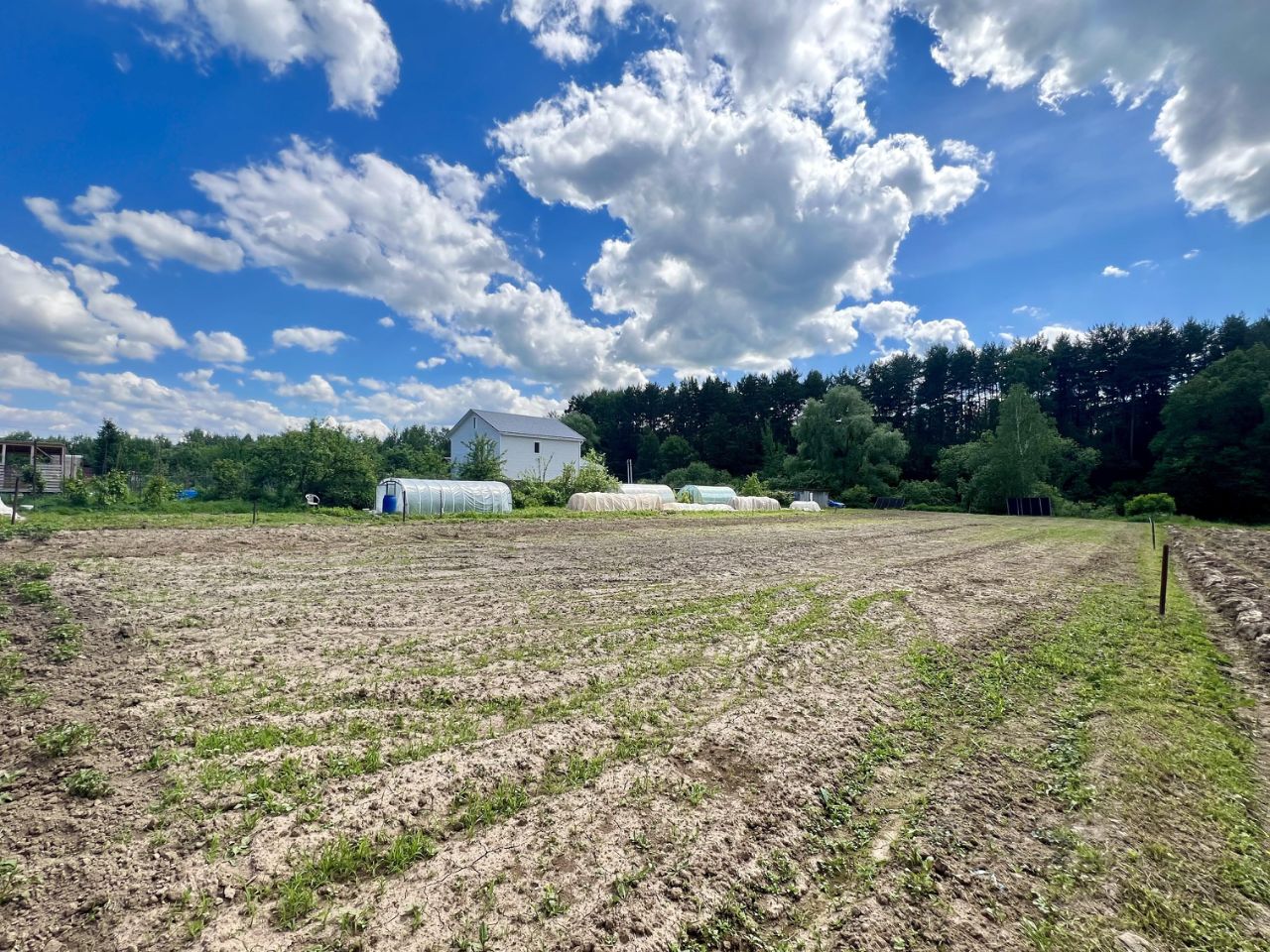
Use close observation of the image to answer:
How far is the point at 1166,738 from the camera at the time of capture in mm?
3604

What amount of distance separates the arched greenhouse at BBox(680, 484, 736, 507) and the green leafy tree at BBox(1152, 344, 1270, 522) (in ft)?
109

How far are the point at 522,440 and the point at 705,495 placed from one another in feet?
48.1

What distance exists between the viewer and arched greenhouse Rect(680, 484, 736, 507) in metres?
35.0

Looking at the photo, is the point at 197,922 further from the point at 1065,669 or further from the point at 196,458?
the point at 196,458

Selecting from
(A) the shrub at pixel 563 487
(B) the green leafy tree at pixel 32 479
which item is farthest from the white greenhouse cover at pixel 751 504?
(B) the green leafy tree at pixel 32 479

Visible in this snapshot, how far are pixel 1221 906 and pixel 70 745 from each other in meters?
6.07

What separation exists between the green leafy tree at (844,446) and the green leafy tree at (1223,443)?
60.0ft

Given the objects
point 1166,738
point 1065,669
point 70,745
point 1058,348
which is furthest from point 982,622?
point 1058,348

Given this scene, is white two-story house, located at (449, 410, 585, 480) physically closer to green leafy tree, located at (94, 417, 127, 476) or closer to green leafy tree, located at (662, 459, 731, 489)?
green leafy tree, located at (662, 459, 731, 489)

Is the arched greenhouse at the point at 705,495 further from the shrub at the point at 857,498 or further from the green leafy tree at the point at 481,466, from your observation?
the shrub at the point at 857,498

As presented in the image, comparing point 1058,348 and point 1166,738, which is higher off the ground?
point 1058,348

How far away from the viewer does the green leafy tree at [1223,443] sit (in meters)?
34.6

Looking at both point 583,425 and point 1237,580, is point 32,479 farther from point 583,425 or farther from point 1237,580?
point 583,425

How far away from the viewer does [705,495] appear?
35281mm
